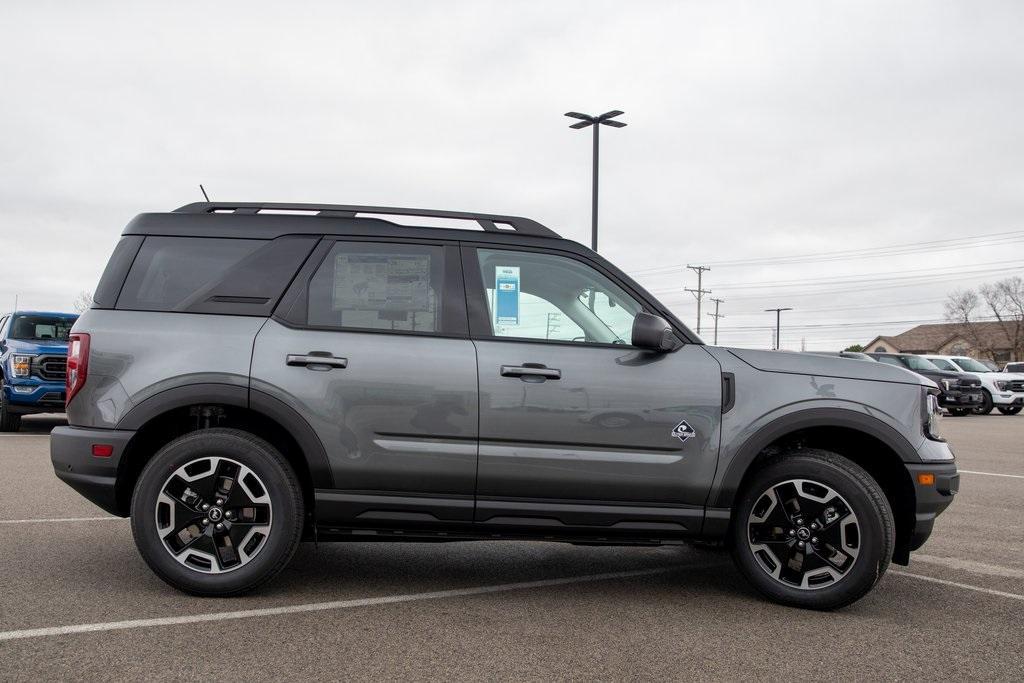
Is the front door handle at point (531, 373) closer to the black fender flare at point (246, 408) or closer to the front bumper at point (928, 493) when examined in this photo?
the black fender flare at point (246, 408)

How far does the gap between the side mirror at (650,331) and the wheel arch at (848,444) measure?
683 millimetres

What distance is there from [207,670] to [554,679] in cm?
132

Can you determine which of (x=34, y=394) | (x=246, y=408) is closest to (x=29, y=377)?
(x=34, y=394)

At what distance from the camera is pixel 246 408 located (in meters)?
4.86

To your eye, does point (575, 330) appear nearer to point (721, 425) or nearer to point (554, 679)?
point (721, 425)

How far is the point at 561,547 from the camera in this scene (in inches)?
254

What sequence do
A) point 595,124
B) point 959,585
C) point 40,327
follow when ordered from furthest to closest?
point 595,124
point 40,327
point 959,585

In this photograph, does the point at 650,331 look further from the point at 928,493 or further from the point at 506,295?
the point at 928,493

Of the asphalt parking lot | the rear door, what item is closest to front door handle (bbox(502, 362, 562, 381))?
the rear door

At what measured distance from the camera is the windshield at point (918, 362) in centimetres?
2827

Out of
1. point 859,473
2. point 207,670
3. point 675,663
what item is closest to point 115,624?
point 207,670

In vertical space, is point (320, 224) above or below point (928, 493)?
above

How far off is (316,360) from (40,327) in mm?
11935

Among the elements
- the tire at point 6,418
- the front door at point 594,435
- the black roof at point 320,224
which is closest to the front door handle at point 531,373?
the front door at point 594,435
